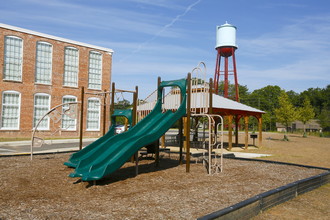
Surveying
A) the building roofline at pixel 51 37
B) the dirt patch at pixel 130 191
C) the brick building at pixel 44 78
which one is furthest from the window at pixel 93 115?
the dirt patch at pixel 130 191

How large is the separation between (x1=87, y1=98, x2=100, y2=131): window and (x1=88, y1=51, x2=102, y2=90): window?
5.48ft

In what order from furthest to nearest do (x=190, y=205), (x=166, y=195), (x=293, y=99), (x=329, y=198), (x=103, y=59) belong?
(x=293, y=99), (x=103, y=59), (x=329, y=198), (x=166, y=195), (x=190, y=205)

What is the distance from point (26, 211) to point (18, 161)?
6750 mm

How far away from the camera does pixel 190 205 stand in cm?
571

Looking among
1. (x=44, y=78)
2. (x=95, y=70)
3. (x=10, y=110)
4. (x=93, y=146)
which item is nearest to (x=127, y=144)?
(x=93, y=146)

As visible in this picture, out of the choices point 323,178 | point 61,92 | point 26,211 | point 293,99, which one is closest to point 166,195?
point 26,211

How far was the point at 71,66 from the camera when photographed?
1147 inches

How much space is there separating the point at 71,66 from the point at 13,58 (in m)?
5.43

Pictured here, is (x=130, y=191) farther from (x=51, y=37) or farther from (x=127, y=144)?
(x=51, y=37)

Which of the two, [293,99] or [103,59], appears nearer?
[103,59]

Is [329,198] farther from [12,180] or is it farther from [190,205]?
[12,180]

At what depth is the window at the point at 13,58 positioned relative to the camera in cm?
2508

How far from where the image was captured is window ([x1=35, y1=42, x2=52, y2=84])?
26.9m

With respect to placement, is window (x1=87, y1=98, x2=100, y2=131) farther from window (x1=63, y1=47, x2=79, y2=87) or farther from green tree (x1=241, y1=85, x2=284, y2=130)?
green tree (x1=241, y1=85, x2=284, y2=130)
